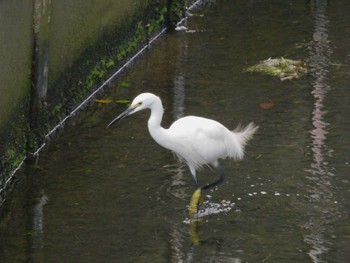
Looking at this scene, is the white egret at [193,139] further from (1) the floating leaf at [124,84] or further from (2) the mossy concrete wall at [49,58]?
(1) the floating leaf at [124,84]

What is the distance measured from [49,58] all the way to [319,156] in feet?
7.25

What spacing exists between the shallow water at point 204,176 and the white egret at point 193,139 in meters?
0.26

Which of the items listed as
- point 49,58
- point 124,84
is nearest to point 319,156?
point 49,58

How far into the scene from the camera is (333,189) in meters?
7.57

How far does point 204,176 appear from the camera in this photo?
7.96 m

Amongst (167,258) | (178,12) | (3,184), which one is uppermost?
(178,12)

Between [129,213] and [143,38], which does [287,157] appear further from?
[143,38]

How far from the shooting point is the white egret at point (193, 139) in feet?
23.7

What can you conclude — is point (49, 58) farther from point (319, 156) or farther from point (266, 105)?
point (319, 156)

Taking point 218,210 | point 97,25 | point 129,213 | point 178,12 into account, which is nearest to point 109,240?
point 129,213

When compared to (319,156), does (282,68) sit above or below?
above

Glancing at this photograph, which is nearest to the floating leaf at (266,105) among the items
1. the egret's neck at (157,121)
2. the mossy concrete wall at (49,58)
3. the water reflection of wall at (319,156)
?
the water reflection of wall at (319,156)

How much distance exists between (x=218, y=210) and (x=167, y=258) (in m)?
0.83

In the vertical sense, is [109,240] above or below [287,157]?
below
